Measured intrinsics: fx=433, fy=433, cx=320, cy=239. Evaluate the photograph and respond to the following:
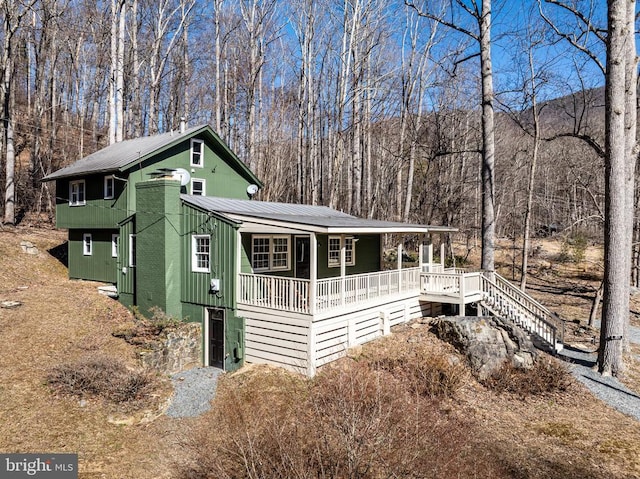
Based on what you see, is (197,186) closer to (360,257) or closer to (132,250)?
(132,250)

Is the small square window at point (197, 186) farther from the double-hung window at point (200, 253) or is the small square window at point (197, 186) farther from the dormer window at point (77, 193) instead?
the double-hung window at point (200, 253)

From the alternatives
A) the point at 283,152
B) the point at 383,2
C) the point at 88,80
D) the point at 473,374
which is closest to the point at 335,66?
the point at 383,2

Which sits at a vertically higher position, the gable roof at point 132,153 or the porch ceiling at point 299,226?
the gable roof at point 132,153

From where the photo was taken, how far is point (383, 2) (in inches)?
1058

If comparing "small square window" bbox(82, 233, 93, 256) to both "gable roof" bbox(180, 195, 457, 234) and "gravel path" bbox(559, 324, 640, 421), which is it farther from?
"gravel path" bbox(559, 324, 640, 421)

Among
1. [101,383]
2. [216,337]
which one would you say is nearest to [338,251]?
[216,337]

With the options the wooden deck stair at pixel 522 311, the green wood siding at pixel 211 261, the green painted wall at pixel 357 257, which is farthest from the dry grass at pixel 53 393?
the wooden deck stair at pixel 522 311

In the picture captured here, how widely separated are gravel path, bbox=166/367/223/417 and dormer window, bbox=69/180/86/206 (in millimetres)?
9722

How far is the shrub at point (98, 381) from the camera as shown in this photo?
399 inches

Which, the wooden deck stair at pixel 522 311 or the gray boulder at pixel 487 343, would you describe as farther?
the wooden deck stair at pixel 522 311

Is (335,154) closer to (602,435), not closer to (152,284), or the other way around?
(152,284)

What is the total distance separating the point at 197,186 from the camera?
60.6 ft

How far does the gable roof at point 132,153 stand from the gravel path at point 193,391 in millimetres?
7909

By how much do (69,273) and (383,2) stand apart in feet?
76.9
